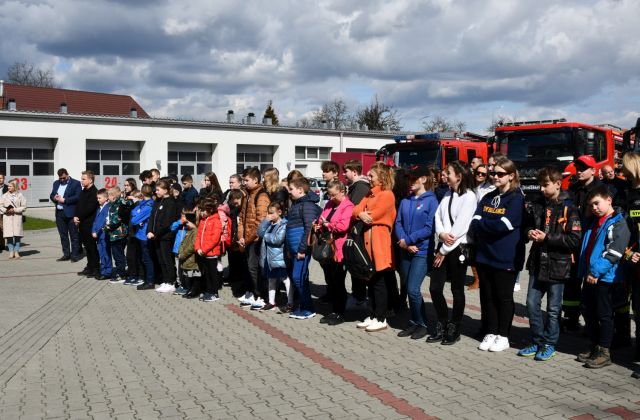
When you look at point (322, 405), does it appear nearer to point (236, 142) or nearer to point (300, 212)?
point (300, 212)

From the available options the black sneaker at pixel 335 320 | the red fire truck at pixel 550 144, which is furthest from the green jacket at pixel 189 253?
the red fire truck at pixel 550 144

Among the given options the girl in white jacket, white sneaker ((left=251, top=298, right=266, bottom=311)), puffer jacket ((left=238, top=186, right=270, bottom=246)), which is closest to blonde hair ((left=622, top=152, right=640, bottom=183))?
the girl in white jacket

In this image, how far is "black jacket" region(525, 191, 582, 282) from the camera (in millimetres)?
5711

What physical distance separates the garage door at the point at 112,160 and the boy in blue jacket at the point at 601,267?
32.9 metres

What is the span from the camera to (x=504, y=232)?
603 centimetres

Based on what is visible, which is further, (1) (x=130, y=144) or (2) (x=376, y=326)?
(1) (x=130, y=144)

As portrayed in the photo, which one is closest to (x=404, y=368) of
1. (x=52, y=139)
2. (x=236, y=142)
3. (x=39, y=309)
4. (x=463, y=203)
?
(x=463, y=203)

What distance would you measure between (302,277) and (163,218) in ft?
10.1

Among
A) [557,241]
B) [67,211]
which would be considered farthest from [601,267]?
[67,211]

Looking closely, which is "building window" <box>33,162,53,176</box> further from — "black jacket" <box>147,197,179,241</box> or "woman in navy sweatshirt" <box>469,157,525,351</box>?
"woman in navy sweatshirt" <box>469,157,525,351</box>

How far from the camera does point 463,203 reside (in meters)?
6.46

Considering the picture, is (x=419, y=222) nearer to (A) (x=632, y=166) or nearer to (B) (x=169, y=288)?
(A) (x=632, y=166)

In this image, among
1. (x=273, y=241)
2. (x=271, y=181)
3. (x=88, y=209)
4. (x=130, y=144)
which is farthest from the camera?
(x=130, y=144)

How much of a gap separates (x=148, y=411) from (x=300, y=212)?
3586 millimetres
